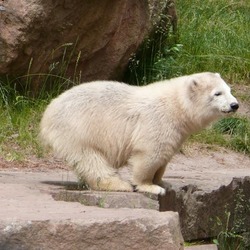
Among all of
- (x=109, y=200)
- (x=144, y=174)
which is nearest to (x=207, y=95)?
(x=144, y=174)

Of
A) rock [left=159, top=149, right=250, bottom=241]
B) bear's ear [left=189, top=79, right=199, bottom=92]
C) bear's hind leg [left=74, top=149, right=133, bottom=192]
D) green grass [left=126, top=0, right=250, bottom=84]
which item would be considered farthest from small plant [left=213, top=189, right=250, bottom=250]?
green grass [left=126, top=0, right=250, bottom=84]

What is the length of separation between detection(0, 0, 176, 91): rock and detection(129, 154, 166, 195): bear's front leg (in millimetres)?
3067

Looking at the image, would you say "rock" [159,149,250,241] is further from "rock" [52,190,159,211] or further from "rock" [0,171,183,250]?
"rock" [0,171,183,250]

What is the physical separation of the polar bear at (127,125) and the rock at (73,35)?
2620mm

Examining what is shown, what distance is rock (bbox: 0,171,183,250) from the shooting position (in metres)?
4.59

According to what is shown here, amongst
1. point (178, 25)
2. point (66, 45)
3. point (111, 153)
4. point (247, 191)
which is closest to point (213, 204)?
point (247, 191)

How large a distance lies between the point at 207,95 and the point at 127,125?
69 cm

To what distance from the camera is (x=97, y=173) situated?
6.30 m

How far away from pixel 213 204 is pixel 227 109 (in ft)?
3.15

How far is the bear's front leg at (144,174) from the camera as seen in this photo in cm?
629

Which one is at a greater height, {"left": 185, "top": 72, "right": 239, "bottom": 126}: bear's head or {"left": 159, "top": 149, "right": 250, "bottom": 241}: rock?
{"left": 185, "top": 72, "right": 239, "bottom": 126}: bear's head

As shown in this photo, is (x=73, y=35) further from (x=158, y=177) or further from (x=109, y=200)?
(x=109, y=200)

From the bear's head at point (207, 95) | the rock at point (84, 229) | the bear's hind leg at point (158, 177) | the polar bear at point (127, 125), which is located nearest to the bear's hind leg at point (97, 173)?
the polar bear at point (127, 125)

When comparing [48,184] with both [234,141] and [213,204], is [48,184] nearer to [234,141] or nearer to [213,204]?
[213,204]
